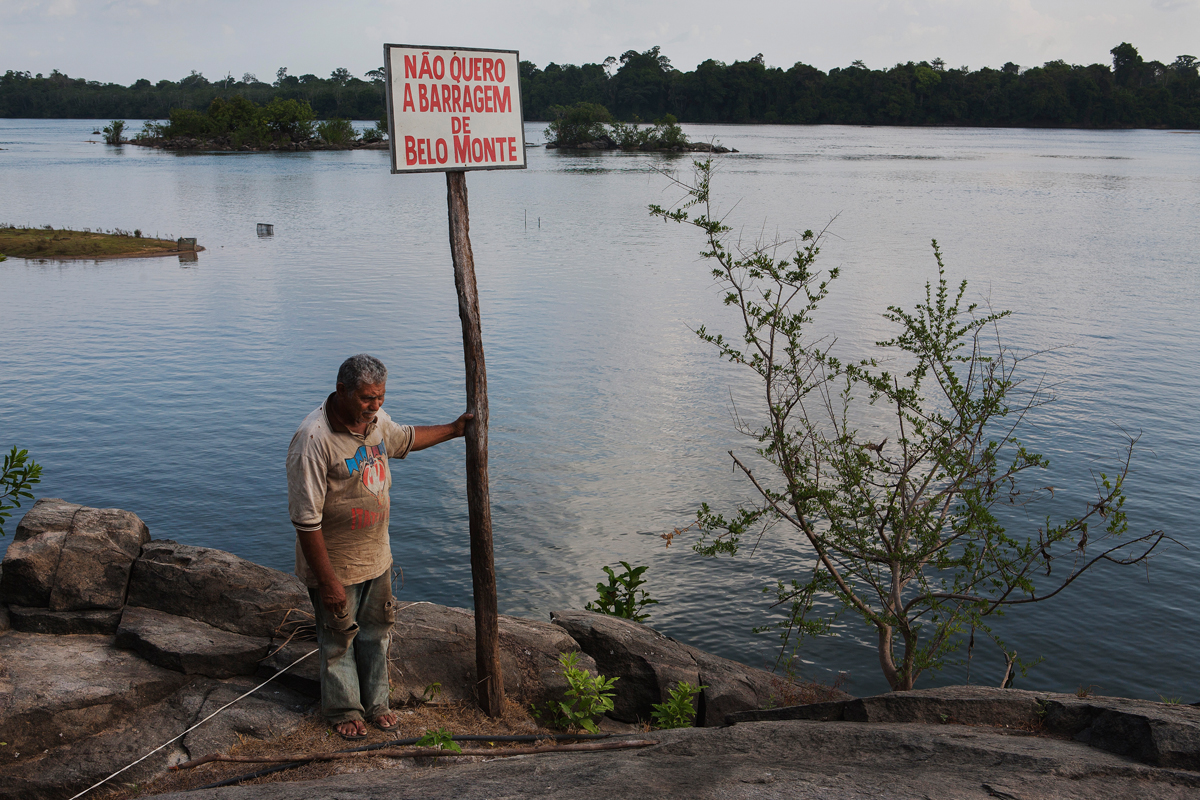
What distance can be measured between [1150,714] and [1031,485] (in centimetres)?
1088

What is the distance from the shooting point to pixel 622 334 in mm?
24578

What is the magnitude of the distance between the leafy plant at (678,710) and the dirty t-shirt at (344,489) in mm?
2531

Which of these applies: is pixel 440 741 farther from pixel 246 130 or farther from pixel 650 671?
pixel 246 130

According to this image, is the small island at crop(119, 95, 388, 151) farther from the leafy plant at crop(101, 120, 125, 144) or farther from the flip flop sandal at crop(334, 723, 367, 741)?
the flip flop sandal at crop(334, 723, 367, 741)

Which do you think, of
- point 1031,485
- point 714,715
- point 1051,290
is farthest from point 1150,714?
point 1051,290

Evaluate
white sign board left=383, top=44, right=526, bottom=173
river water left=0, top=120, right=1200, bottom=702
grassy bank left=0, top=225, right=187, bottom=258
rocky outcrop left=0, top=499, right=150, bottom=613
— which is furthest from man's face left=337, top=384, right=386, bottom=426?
grassy bank left=0, top=225, right=187, bottom=258

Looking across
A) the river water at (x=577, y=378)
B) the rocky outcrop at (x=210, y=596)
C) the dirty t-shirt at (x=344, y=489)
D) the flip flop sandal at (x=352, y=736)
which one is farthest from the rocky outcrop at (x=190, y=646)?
the river water at (x=577, y=378)

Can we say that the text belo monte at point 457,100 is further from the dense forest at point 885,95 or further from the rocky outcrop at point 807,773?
the dense forest at point 885,95

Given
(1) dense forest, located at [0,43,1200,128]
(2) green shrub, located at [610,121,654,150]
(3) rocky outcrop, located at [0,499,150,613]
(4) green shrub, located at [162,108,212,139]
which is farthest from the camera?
(1) dense forest, located at [0,43,1200,128]

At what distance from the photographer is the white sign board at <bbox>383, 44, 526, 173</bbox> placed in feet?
16.9

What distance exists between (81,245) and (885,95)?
175m

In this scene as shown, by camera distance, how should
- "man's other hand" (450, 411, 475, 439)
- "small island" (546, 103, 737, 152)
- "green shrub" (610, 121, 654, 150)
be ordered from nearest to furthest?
"man's other hand" (450, 411, 475, 439) → "green shrub" (610, 121, 654, 150) → "small island" (546, 103, 737, 152)

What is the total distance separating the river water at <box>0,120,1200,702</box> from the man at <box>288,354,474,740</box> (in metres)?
5.33

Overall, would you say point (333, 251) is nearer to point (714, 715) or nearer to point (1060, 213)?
point (714, 715)
